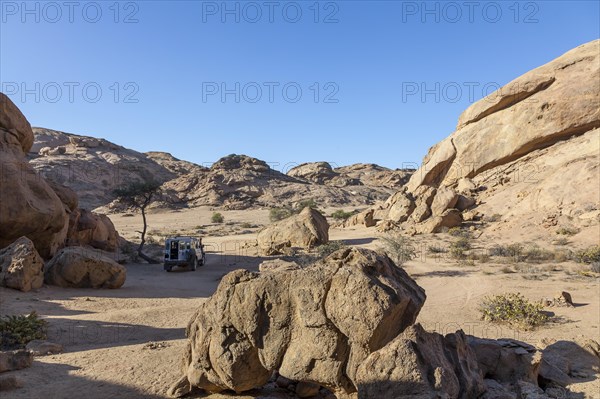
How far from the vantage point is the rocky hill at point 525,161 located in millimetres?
22594

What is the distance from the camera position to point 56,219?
17359 millimetres

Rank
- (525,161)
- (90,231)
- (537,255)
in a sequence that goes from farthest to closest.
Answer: (525,161)
(90,231)
(537,255)

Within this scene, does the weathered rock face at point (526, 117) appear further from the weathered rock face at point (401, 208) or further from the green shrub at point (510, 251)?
the green shrub at point (510, 251)

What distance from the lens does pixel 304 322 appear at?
4895 millimetres

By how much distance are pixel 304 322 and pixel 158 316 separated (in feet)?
25.0

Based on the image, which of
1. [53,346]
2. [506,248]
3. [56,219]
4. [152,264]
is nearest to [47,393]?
→ [53,346]

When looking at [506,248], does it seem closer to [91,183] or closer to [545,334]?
[545,334]

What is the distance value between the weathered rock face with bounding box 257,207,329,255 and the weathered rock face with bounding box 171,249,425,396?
1841cm

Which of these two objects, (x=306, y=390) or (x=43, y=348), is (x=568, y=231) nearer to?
(x=306, y=390)

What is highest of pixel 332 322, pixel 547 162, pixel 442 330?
pixel 547 162

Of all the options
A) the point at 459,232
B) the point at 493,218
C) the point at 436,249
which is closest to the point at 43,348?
the point at 436,249

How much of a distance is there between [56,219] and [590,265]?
22.1 m

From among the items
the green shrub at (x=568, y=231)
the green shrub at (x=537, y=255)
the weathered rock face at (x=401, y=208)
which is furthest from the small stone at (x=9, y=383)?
the weathered rock face at (x=401, y=208)

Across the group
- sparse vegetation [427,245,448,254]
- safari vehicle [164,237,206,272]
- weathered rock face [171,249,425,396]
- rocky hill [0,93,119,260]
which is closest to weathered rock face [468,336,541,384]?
weathered rock face [171,249,425,396]
